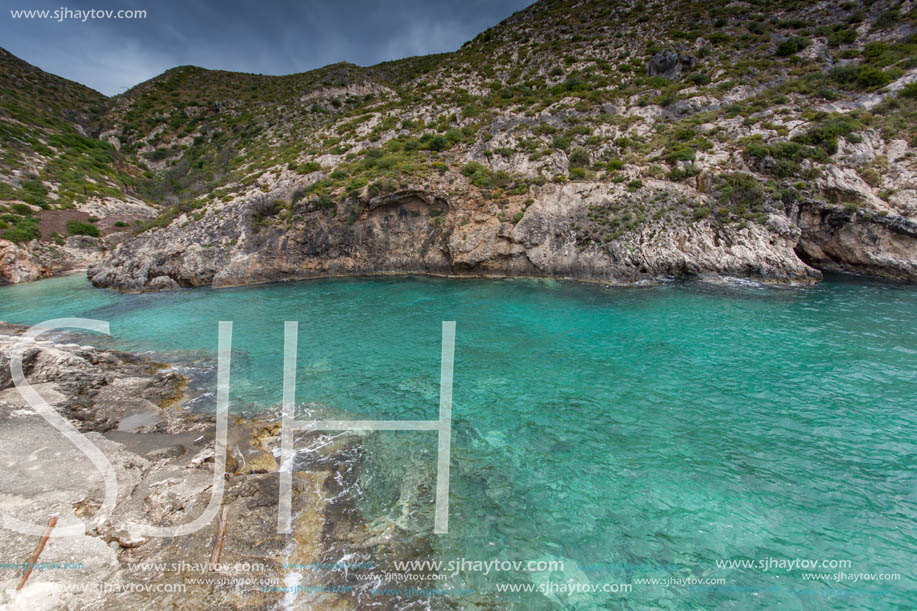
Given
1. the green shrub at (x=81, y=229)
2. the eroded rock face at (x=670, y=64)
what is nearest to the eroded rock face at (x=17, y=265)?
the green shrub at (x=81, y=229)

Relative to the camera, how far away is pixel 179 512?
4648 mm

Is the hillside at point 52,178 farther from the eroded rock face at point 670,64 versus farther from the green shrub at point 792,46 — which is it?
the green shrub at point 792,46

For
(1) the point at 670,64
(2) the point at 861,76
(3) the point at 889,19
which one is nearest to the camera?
(2) the point at 861,76

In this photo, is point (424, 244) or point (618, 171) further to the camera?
point (424, 244)

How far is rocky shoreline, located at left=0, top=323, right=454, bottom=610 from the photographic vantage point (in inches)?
143

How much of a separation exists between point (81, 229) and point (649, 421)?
49161 mm

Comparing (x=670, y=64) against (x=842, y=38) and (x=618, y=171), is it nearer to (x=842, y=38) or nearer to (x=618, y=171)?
(x=842, y=38)

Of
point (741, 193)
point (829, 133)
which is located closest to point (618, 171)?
point (741, 193)

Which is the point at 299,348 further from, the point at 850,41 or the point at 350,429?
the point at 850,41

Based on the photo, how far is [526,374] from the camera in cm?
931

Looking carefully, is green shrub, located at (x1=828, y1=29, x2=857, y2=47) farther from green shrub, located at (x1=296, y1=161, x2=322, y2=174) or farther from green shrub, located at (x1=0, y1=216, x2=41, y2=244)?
green shrub, located at (x1=0, y1=216, x2=41, y2=244)

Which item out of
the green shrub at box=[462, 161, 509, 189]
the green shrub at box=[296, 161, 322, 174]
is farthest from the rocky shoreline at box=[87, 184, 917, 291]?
the green shrub at box=[296, 161, 322, 174]

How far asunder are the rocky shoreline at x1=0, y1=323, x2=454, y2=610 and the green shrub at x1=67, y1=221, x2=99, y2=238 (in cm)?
3735

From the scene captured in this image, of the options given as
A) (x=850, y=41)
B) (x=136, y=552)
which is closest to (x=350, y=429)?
(x=136, y=552)
